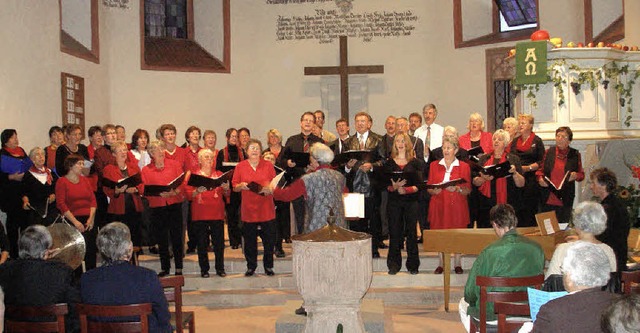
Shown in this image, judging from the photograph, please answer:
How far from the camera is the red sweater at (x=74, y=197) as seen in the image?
7.74m

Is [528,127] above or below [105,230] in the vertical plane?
above

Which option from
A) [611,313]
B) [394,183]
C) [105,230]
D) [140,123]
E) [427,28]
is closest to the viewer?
[611,313]

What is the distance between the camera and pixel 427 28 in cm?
1395

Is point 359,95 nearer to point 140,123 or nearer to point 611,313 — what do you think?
point 140,123

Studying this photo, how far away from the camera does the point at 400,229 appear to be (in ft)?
26.9

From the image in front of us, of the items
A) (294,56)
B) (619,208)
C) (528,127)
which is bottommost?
(619,208)

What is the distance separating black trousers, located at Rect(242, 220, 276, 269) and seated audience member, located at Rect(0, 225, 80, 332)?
3.87 metres

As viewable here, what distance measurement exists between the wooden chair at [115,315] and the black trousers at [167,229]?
4085mm

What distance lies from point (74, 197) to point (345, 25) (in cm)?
744

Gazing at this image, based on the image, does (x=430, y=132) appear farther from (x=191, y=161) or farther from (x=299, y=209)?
(x=191, y=161)

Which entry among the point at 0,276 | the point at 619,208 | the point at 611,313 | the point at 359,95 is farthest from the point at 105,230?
the point at 359,95

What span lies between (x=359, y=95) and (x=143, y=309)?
10.4 meters

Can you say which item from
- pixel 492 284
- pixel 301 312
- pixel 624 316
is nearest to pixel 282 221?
pixel 301 312

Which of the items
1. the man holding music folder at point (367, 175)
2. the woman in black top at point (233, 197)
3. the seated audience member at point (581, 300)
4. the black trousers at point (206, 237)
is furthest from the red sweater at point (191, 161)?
the seated audience member at point (581, 300)
